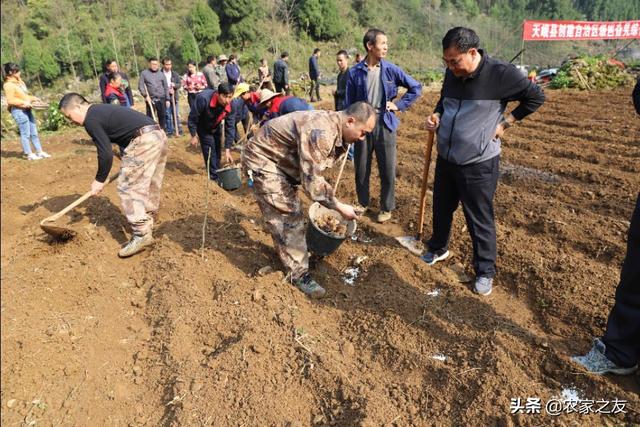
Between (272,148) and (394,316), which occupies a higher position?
(272,148)

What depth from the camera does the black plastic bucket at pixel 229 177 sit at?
5465 millimetres

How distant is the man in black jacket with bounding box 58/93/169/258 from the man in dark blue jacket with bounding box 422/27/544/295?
2.68 metres

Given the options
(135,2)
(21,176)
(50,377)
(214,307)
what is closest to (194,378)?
(214,307)

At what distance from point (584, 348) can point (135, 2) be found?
140 feet

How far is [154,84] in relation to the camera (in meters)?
8.27

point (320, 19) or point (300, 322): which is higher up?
point (320, 19)

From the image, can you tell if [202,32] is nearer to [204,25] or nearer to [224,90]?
[204,25]

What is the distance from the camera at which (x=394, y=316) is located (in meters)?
2.94

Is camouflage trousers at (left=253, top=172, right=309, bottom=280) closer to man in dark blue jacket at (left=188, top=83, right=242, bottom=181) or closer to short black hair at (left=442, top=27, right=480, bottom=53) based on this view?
short black hair at (left=442, top=27, right=480, bottom=53)

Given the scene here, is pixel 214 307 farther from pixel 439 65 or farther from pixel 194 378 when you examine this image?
pixel 439 65

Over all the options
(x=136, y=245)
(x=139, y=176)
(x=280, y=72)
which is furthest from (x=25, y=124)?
(x=280, y=72)

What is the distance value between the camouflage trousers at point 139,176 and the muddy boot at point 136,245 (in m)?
0.05

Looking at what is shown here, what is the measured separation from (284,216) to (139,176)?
1.71 metres

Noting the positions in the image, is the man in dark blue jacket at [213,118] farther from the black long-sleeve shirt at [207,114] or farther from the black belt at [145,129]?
the black belt at [145,129]
